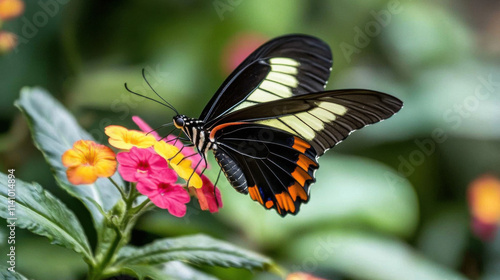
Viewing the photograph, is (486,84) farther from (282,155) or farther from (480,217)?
(282,155)

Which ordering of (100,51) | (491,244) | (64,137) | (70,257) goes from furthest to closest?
(100,51)
(491,244)
(70,257)
(64,137)

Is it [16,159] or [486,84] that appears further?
[486,84]

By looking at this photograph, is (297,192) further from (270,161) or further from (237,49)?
(237,49)

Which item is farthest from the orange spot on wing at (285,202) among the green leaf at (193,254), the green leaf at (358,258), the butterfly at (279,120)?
the green leaf at (358,258)

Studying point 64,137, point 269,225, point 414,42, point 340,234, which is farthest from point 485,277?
point 64,137

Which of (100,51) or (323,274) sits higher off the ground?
(100,51)

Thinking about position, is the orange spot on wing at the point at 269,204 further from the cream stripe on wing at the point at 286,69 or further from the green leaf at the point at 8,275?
the green leaf at the point at 8,275

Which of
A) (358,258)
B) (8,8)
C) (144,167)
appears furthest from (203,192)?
(358,258)
